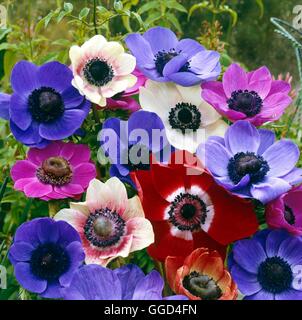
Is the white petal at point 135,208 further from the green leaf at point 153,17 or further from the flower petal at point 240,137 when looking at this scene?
the green leaf at point 153,17

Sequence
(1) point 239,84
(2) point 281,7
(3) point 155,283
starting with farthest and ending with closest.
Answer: (2) point 281,7 → (1) point 239,84 → (3) point 155,283

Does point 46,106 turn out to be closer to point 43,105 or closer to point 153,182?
point 43,105

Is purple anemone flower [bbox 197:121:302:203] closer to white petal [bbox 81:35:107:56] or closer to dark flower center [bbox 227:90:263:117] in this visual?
dark flower center [bbox 227:90:263:117]

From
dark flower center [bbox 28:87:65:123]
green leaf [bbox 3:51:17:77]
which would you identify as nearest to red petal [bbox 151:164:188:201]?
dark flower center [bbox 28:87:65:123]

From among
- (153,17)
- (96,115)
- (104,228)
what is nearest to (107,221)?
(104,228)

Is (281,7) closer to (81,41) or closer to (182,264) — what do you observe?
→ (81,41)

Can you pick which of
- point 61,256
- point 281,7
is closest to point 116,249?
point 61,256
